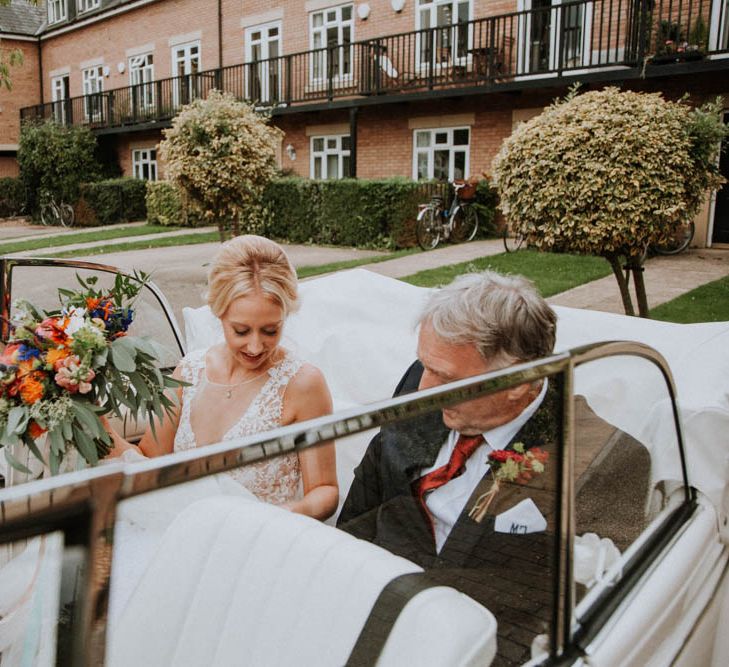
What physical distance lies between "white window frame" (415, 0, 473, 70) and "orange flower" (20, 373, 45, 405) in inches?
592

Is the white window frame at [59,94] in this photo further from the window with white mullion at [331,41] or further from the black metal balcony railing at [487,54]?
the window with white mullion at [331,41]

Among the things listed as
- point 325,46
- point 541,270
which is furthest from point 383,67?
point 541,270

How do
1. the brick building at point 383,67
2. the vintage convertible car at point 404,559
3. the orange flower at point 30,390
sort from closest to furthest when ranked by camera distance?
1. the vintage convertible car at point 404,559
2. the orange flower at point 30,390
3. the brick building at point 383,67

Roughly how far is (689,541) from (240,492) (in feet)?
4.29

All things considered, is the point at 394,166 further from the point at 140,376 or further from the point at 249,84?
the point at 140,376

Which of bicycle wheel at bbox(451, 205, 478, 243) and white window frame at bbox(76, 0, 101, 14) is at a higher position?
white window frame at bbox(76, 0, 101, 14)

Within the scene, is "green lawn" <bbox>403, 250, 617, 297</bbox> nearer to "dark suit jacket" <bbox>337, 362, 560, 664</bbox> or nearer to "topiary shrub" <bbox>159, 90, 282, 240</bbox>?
"topiary shrub" <bbox>159, 90, 282, 240</bbox>

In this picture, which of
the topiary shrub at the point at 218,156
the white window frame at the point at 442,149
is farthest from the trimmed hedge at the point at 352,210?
the topiary shrub at the point at 218,156

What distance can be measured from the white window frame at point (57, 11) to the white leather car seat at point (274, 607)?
32799mm

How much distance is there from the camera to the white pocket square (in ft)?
4.55

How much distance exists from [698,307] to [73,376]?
774cm

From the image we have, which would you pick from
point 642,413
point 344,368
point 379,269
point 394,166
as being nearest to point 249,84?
point 394,166

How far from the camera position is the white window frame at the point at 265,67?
66.1 ft

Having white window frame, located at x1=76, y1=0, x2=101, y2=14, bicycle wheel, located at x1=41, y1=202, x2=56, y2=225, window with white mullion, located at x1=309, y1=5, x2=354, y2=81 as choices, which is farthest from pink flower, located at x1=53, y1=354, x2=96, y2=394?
Result: white window frame, located at x1=76, y1=0, x2=101, y2=14
